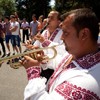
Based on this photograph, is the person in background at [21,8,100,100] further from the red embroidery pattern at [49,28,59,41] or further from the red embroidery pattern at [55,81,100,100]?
the red embroidery pattern at [49,28,59,41]

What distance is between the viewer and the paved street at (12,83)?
6.12m

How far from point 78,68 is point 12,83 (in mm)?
4899

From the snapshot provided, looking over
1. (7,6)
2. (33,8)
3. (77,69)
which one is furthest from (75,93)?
(7,6)

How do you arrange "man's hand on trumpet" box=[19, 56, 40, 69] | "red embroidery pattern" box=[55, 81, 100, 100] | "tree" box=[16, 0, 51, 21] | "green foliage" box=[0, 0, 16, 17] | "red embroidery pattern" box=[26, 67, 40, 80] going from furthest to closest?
1. "green foliage" box=[0, 0, 16, 17]
2. "tree" box=[16, 0, 51, 21]
3. "man's hand on trumpet" box=[19, 56, 40, 69]
4. "red embroidery pattern" box=[26, 67, 40, 80]
5. "red embroidery pattern" box=[55, 81, 100, 100]

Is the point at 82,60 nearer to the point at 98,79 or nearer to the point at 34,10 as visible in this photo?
the point at 98,79

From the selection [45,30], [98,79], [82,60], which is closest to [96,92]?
[98,79]

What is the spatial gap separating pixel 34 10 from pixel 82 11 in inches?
2362

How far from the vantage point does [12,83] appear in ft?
23.3

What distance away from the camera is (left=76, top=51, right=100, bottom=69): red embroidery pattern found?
233cm

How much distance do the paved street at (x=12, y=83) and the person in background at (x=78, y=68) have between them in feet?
12.0

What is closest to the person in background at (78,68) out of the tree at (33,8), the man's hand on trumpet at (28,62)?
the man's hand on trumpet at (28,62)

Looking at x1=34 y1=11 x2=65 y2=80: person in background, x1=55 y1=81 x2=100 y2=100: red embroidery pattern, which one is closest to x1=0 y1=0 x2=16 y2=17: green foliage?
x1=34 y1=11 x2=65 y2=80: person in background

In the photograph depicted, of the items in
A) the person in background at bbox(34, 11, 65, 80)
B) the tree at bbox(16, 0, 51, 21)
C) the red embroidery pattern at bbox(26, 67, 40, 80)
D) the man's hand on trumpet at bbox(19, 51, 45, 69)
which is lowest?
the tree at bbox(16, 0, 51, 21)

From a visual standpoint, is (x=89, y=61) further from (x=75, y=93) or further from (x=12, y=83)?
(x=12, y=83)
